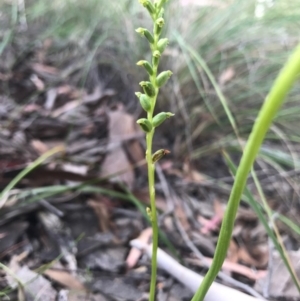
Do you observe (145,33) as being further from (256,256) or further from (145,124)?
(256,256)

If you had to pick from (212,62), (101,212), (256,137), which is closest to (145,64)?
(256,137)

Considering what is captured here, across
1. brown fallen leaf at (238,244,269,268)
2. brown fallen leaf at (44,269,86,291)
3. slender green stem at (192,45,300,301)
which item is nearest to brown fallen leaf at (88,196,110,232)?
brown fallen leaf at (44,269,86,291)

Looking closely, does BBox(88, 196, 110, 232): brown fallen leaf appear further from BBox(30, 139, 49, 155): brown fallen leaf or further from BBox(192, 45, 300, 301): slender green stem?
BBox(192, 45, 300, 301): slender green stem

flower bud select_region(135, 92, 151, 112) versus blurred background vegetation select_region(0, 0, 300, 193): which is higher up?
flower bud select_region(135, 92, 151, 112)

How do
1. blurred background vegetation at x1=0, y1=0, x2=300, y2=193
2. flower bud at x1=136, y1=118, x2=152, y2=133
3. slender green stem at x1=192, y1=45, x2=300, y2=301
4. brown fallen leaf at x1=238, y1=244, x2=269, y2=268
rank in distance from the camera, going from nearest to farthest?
1. slender green stem at x1=192, y1=45, x2=300, y2=301
2. flower bud at x1=136, y1=118, x2=152, y2=133
3. brown fallen leaf at x1=238, y1=244, x2=269, y2=268
4. blurred background vegetation at x1=0, y1=0, x2=300, y2=193

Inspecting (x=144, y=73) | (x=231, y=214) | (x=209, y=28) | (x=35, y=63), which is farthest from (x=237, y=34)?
(x=231, y=214)

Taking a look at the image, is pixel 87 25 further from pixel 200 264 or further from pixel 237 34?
pixel 200 264

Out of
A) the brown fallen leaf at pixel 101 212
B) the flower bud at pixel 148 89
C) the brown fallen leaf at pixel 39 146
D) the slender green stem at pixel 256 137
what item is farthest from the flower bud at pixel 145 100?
the brown fallen leaf at pixel 39 146

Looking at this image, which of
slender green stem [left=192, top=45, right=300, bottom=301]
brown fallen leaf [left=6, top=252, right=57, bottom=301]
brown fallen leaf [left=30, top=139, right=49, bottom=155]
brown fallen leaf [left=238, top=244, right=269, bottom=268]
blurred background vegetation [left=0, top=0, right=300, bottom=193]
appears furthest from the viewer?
blurred background vegetation [left=0, top=0, right=300, bottom=193]
